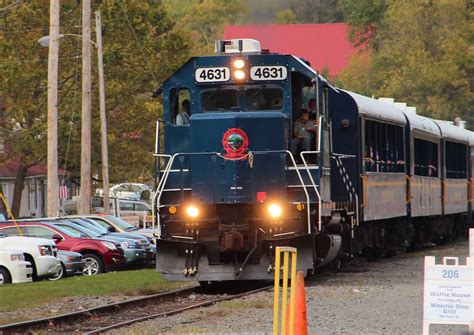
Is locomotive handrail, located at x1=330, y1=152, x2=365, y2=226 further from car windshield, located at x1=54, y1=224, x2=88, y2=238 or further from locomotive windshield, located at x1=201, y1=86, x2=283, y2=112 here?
car windshield, located at x1=54, y1=224, x2=88, y2=238

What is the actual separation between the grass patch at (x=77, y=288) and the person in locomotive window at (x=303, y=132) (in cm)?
381

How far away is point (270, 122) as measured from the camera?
2191cm

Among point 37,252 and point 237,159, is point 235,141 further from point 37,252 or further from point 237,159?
point 37,252

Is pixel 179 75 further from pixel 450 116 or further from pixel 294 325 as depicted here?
pixel 450 116

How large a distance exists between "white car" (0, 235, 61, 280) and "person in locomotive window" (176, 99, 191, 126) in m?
6.42

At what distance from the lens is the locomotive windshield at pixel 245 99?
2236cm

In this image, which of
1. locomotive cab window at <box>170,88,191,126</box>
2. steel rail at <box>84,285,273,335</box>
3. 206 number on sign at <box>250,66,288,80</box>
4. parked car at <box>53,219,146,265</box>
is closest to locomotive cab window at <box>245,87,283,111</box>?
206 number on sign at <box>250,66,288,80</box>

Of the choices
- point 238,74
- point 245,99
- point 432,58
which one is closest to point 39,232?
point 245,99

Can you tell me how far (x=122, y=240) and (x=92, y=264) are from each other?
4.14 feet

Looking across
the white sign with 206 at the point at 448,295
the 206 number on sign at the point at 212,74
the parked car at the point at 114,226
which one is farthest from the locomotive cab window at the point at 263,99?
the parked car at the point at 114,226

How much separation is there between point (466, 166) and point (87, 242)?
16.1 metres

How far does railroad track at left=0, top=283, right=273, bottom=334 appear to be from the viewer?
17456 mm

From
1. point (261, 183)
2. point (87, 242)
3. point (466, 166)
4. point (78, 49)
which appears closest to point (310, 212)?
point (261, 183)

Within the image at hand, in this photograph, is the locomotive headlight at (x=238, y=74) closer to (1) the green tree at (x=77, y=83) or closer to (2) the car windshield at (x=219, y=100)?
(2) the car windshield at (x=219, y=100)
